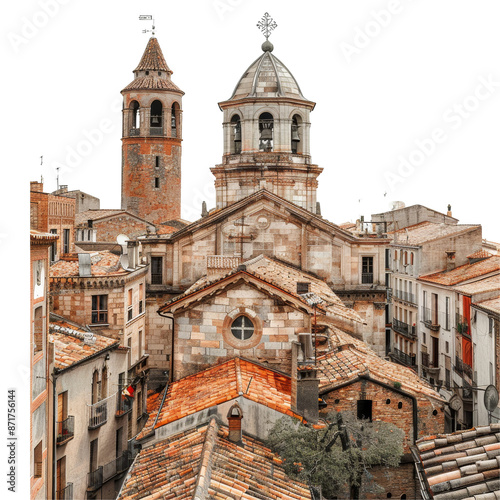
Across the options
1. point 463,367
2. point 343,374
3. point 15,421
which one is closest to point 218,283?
point 343,374

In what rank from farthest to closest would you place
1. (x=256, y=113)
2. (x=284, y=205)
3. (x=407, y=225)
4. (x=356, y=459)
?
(x=407, y=225)
(x=256, y=113)
(x=284, y=205)
(x=356, y=459)

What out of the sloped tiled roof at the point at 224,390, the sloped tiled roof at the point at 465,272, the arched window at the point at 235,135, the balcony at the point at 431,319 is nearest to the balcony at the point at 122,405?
the sloped tiled roof at the point at 224,390

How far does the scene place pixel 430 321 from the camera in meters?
46.2

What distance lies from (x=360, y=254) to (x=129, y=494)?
20863 millimetres

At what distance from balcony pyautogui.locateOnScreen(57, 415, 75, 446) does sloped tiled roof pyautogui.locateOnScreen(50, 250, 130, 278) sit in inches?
314

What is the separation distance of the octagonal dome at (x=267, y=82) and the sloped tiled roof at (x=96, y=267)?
1009 centimetres

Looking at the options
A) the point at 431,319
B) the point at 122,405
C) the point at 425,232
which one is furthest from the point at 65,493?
the point at 425,232

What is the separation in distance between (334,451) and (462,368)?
→ 24.5m

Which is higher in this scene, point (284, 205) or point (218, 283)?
point (284, 205)

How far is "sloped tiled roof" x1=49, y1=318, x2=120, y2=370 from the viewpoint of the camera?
23156 millimetres

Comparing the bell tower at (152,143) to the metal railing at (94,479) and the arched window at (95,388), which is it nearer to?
the arched window at (95,388)

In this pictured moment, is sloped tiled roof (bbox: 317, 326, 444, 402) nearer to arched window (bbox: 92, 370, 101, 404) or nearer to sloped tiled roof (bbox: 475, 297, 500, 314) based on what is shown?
arched window (bbox: 92, 370, 101, 404)

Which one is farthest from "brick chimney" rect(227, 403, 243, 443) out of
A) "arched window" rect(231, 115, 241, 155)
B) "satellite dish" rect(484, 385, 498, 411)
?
"arched window" rect(231, 115, 241, 155)

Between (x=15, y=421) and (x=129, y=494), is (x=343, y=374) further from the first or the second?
(x=15, y=421)
